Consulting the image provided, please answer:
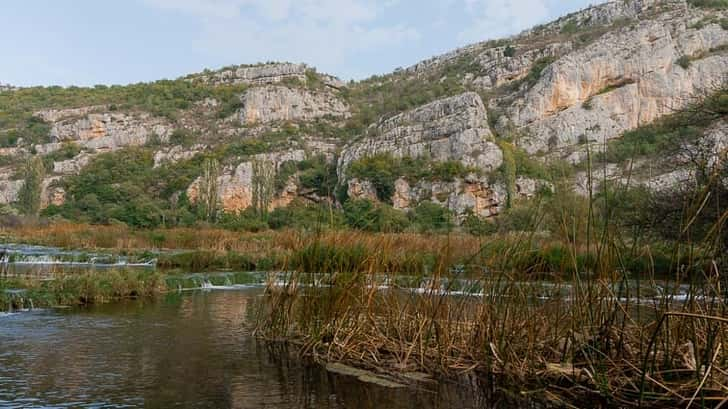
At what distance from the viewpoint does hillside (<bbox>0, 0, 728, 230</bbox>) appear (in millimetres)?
51281

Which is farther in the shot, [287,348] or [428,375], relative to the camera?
[287,348]

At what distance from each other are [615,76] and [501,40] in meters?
24.1

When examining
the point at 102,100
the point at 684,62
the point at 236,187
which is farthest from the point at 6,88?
the point at 684,62

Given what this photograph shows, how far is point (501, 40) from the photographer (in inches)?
3199

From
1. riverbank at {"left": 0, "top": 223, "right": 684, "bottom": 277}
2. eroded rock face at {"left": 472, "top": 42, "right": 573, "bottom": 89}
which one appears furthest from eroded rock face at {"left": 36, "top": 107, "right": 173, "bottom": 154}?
eroded rock face at {"left": 472, "top": 42, "right": 573, "bottom": 89}

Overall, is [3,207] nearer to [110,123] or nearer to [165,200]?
[165,200]

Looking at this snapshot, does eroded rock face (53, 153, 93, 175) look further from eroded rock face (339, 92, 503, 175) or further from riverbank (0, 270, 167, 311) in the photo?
riverbank (0, 270, 167, 311)

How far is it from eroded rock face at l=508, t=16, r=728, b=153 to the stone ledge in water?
54290 mm

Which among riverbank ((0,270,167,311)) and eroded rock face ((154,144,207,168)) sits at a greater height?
eroded rock face ((154,144,207,168))

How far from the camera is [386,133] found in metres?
62.3

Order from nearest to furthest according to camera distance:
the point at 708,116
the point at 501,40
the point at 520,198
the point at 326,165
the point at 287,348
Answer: the point at 287,348 → the point at 708,116 → the point at 520,198 → the point at 326,165 → the point at 501,40

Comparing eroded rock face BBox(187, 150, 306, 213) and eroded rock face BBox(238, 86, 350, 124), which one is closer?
eroded rock face BBox(187, 150, 306, 213)

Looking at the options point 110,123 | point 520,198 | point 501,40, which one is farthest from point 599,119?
point 110,123

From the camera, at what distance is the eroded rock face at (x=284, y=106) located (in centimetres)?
7488
